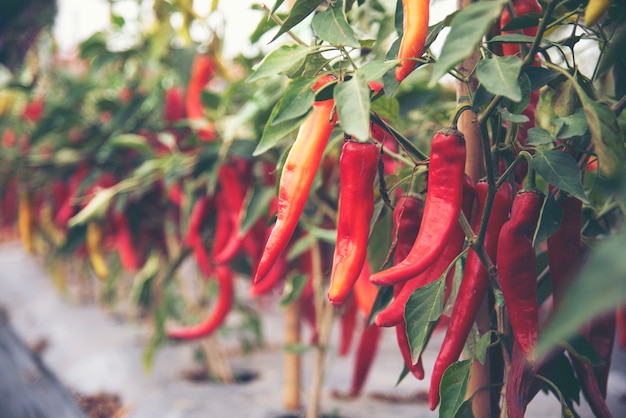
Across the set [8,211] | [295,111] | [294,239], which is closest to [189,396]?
[294,239]

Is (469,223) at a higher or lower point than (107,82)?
lower

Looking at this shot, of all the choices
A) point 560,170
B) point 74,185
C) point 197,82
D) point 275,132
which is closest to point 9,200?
point 74,185

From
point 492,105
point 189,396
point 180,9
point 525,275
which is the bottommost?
point 189,396

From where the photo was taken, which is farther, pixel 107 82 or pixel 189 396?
pixel 107 82

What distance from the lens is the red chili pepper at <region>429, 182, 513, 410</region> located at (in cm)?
56

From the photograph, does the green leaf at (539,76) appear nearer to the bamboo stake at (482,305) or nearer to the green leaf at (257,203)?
the bamboo stake at (482,305)

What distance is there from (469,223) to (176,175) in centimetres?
76

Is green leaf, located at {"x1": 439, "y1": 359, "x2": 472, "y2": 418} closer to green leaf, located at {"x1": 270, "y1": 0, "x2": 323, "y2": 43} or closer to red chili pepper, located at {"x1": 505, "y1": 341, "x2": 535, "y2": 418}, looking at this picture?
red chili pepper, located at {"x1": 505, "y1": 341, "x2": 535, "y2": 418}

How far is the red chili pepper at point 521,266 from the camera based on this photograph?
52 cm

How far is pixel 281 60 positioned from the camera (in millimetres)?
538

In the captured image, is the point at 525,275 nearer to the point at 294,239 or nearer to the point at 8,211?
the point at 294,239

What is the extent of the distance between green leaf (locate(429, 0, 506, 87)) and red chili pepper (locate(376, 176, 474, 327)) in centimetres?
21

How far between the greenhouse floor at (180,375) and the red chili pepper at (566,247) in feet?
1.30

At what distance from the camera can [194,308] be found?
1824 mm
